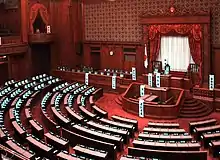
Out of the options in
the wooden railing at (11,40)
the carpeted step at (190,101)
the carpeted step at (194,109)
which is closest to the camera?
the carpeted step at (194,109)

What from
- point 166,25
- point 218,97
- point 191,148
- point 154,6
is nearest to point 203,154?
point 191,148

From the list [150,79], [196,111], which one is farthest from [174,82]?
[196,111]

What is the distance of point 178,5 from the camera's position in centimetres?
2019

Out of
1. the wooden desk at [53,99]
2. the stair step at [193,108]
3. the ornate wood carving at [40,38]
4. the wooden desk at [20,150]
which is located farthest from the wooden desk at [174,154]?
the ornate wood carving at [40,38]

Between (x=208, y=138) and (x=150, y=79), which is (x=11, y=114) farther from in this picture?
(x=208, y=138)

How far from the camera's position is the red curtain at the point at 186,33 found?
64.3ft

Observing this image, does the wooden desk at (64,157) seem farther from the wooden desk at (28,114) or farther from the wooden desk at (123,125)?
the wooden desk at (28,114)

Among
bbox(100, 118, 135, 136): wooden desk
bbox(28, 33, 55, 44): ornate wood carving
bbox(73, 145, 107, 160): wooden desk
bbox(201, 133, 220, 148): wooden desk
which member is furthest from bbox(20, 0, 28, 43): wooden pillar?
bbox(201, 133, 220, 148): wooden desk

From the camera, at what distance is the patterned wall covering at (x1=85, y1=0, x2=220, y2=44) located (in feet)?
63.4

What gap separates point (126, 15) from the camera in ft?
74.8

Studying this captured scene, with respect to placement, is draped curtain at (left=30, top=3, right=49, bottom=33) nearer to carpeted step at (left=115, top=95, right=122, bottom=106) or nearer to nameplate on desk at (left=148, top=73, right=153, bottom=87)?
carpeted step at (left=115, top=95, right=122, bottom=106)

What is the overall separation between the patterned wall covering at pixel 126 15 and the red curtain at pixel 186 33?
0.89 metres

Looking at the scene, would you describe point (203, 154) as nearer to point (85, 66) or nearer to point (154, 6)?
point (154, 6)

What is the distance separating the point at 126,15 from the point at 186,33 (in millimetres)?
4945
